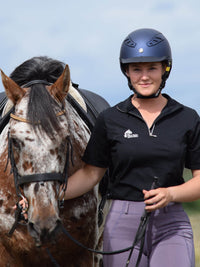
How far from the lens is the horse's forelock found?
3133 millimetres

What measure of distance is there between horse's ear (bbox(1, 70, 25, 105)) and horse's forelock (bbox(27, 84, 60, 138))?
3.5 inches

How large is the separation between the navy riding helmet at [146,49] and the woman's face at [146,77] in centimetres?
4

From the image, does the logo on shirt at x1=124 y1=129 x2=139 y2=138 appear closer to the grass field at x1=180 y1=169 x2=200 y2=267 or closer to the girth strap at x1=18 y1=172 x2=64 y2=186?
the girth strap at x1=18 y1=172 x2=64 y2=186

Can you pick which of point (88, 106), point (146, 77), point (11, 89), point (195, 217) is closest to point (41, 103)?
point (11, 89)

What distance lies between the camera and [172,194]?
3.01m

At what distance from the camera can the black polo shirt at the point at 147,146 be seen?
3.12 m

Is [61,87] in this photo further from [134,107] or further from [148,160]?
[148,160]

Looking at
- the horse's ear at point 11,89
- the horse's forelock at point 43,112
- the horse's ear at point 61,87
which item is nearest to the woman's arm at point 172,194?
the horse's forelock at point 43,112

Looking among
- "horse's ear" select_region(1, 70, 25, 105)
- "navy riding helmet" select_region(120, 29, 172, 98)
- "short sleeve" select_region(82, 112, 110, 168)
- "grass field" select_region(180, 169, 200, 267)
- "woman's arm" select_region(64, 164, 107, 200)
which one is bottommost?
"grass field" select_region(180, 169, 200, 267)

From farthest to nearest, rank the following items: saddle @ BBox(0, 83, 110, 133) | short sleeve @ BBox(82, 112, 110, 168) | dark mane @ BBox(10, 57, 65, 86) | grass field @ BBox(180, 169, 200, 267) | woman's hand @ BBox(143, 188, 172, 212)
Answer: grass field @ BBox(180, 169, 200, 267), saddle @ BBox(0, 83, 110, 133), dark mane @ BBox(10, 57, 65, 86), short sleeve @ BBox(82, 112, 110, 168), woman's hand @ BBox(143, 188, 172, 212)

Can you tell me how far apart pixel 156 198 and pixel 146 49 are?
1051 millimetres

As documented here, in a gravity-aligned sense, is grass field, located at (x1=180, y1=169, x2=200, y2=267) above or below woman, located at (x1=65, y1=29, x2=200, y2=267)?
below

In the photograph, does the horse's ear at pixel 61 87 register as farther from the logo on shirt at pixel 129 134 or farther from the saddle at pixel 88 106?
the saddle at pixel 88 106

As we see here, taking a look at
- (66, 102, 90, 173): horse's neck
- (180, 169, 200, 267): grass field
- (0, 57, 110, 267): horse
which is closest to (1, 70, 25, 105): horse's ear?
(0, 57, 110, 267): horse
